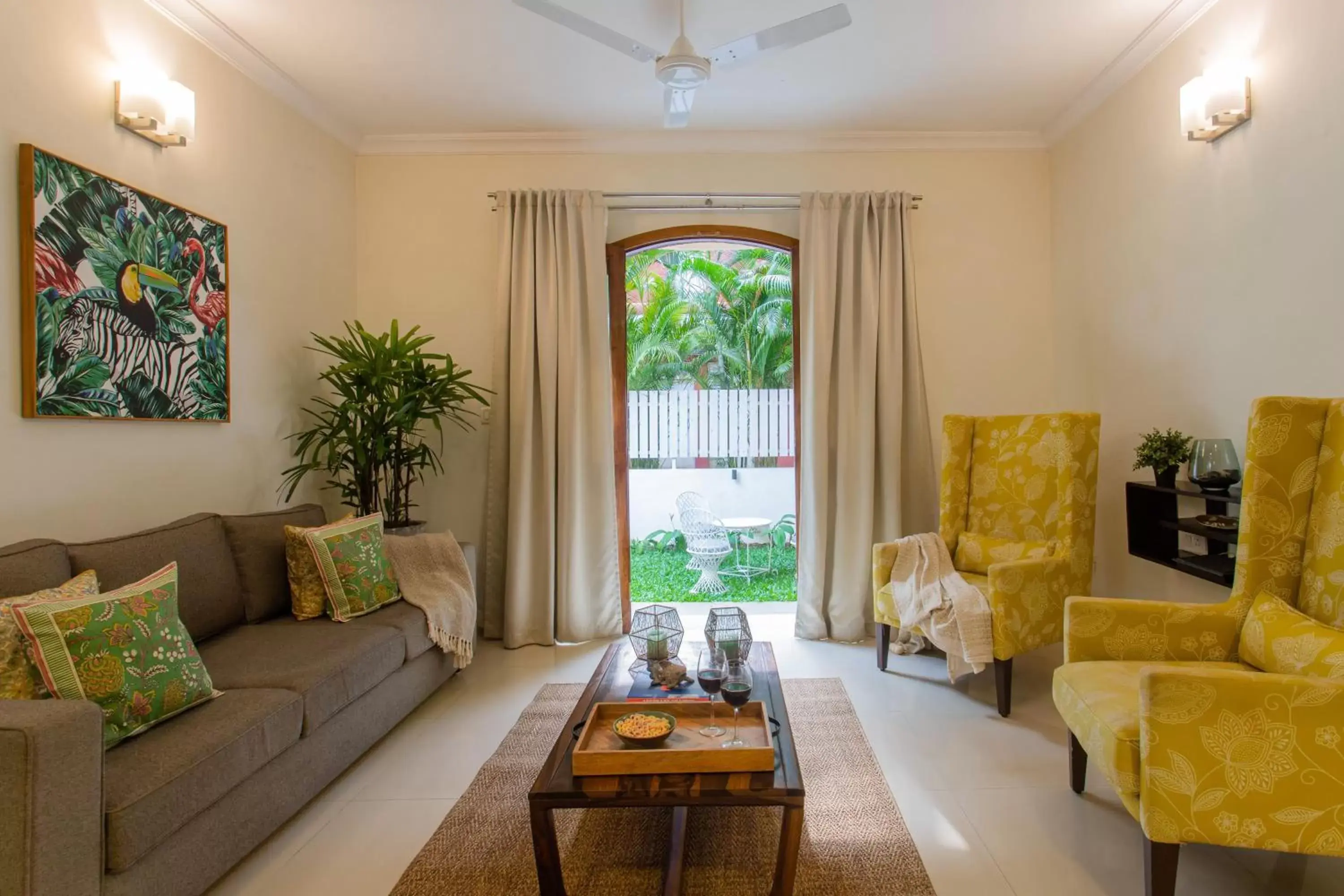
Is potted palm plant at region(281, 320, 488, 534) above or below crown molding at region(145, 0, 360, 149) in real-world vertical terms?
below

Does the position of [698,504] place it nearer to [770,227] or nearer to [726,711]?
[770,227]

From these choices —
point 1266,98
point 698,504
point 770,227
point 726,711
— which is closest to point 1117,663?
point 726,711

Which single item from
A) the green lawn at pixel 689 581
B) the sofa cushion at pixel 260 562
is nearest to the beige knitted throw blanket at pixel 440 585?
the sofa cushion at pixel 260 562

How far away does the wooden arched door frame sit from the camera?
13.3 feet

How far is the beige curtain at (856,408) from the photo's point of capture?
3828 mm

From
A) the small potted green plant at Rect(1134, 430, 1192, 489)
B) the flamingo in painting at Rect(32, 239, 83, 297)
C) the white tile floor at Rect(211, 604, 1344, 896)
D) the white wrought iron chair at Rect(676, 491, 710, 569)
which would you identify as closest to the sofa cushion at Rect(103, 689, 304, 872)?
the white tile floor at Rect(211, 604, 1344, 896)

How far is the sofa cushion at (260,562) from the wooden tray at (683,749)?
158 cm

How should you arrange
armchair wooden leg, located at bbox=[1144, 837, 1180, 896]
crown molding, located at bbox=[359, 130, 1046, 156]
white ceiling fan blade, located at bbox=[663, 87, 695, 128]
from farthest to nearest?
crown molding, located at bbox=[359, 130, 1046, 156]
white ceiling fan blade, located at bbox=[663, 87, 695, 128]
armchair wooden leg, located at bbox=[1144, 837, 1180, 896]

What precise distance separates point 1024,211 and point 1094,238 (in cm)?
55

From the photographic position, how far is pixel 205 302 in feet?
9.36

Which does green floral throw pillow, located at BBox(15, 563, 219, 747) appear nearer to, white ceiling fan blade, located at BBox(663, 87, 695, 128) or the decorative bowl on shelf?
white ceiling fan blade, located at BBox(663, 87, 695, 128)

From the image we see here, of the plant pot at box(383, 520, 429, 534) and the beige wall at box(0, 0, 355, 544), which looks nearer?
the beige wall at box(0, 0, 355, 544)

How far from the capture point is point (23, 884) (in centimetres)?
129

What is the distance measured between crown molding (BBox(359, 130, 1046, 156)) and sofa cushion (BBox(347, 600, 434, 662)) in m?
2.61
